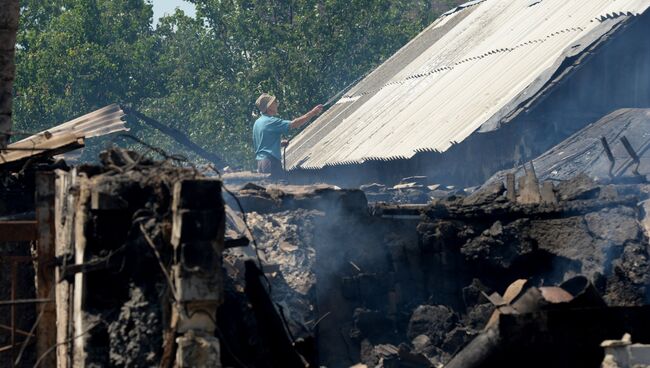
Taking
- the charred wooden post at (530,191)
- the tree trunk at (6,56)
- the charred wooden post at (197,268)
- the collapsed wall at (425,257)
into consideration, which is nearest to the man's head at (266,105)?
the collapsed wall at (425,257)

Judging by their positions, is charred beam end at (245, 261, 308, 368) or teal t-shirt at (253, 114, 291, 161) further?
teal t-shirt at (253, 114, 291, 161)

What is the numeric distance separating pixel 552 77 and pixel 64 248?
9.89 meters

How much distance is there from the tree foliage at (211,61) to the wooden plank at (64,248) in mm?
23762

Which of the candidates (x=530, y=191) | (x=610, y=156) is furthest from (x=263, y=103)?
(x=530, y=191)

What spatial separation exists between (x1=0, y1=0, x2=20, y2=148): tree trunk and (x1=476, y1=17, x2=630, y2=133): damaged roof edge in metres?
6.68

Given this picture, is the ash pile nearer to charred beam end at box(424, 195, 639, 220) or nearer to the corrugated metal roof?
charred beam end at box(424, 195, 639, 220)

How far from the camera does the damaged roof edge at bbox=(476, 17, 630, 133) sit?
55.4 ft

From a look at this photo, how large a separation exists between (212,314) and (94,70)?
93.8 feet

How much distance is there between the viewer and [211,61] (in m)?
36.6

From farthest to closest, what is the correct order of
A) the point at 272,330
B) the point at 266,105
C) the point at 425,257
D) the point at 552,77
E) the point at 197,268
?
the point at 266,105 → the point at 552,77 → the point at 425,257 → the point at 272,330 → the point at 197,268

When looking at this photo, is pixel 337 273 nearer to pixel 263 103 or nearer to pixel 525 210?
pixel 525 210

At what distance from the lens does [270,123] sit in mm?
19391

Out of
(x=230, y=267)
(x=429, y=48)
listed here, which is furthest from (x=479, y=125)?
(x=429, y=48)

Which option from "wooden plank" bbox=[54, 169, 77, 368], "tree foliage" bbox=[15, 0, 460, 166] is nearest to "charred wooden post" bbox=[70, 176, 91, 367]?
"wooden plank" bbox=[54, 169, 77, 368]
